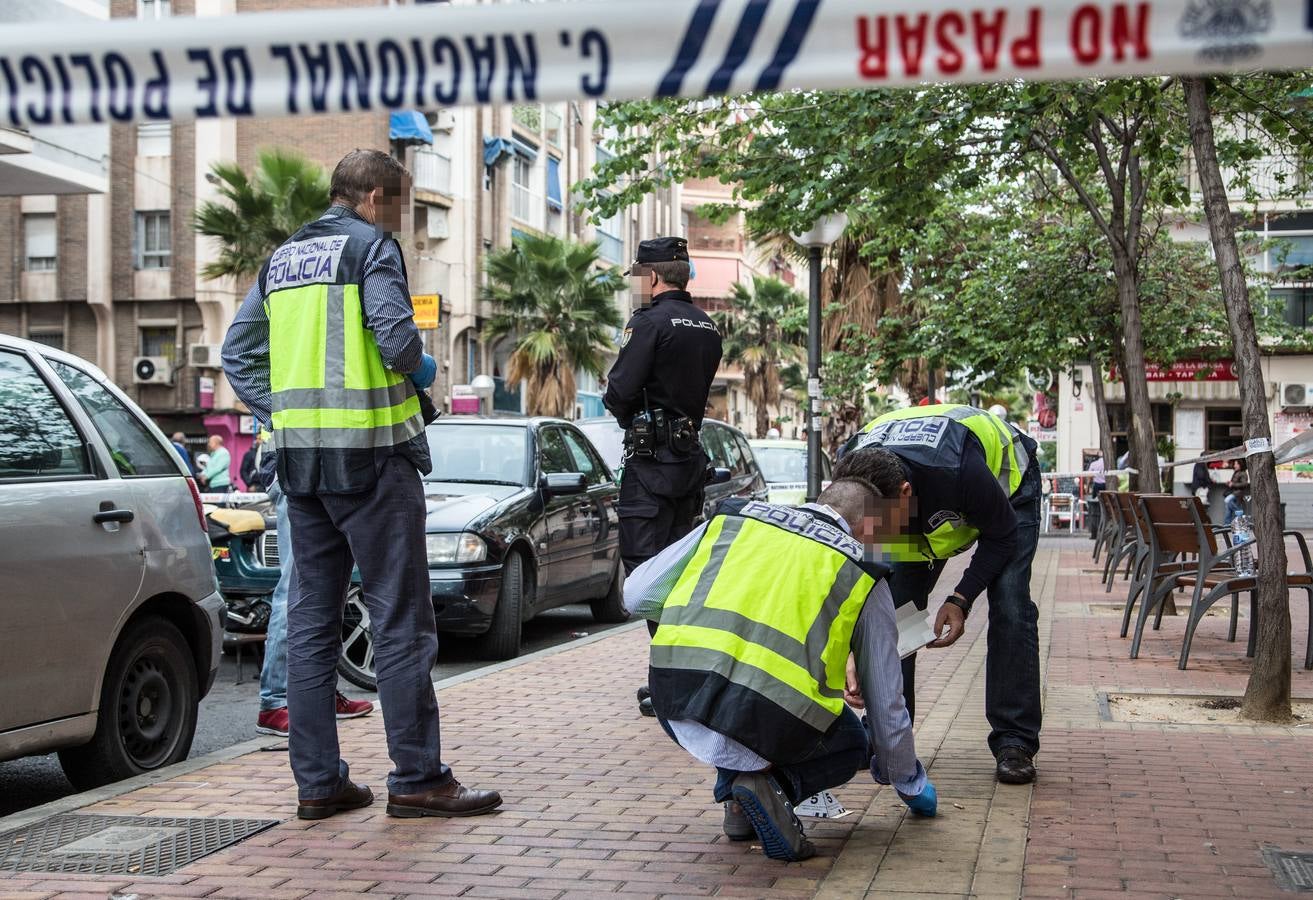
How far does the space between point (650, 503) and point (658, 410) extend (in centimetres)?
43

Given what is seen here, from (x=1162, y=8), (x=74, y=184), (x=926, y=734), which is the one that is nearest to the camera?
(x=1162, y=8)

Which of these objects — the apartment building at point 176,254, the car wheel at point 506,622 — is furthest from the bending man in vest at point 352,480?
the apartment building at point 176,254

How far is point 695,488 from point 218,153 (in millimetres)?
33563

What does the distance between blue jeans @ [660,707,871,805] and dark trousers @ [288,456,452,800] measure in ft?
3.11

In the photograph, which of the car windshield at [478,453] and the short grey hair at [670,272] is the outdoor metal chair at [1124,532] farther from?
the short grey hair at [670,272]

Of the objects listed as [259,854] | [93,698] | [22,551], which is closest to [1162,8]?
[259,854]

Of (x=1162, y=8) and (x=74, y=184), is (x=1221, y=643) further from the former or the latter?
(x=74, y=184)

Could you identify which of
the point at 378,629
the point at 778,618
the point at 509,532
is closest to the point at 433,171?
the point at 509,532

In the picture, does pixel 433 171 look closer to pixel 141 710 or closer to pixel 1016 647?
pixel 141 710

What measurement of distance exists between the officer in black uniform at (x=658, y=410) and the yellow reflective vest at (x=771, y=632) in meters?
2.66

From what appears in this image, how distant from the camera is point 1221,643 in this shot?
10.1 m

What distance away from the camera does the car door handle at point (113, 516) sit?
552cm

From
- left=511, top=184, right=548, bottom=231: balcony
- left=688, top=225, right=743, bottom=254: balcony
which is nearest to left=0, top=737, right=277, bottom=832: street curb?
left=511, top=184, right=548, bottom=231: balcony

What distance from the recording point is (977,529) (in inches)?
199
